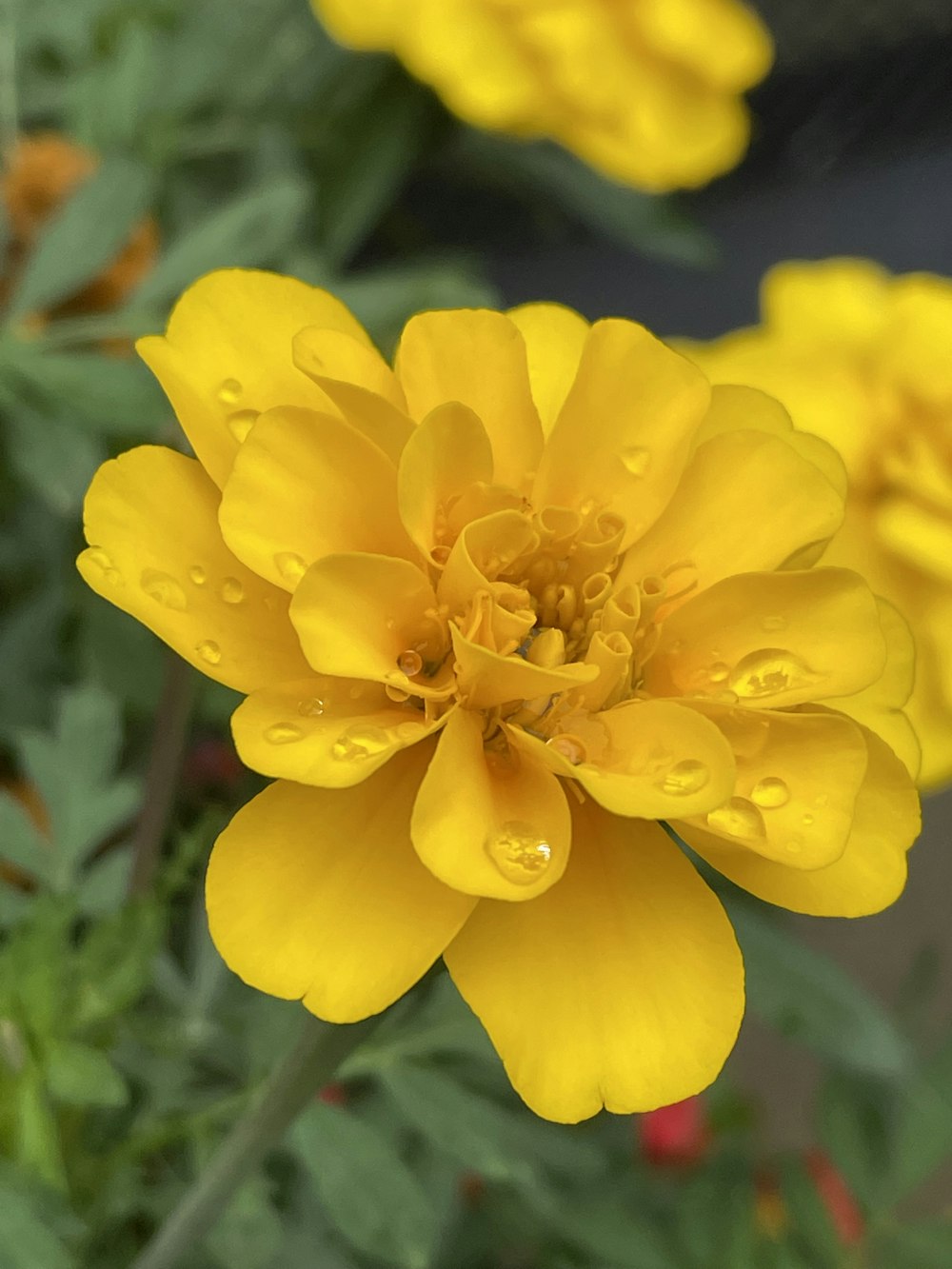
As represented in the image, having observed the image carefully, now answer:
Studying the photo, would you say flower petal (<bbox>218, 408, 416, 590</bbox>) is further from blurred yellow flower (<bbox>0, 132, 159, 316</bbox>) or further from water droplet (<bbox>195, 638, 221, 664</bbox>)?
blurred yellow flower (<bbox>0, 132, 159, 316</bbox>)

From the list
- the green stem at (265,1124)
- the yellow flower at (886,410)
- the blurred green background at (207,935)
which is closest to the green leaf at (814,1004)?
the blurred green background at (207,935)

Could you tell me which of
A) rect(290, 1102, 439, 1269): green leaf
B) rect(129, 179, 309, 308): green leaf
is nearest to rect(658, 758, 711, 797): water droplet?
rect(290, 1102, 439, 1269): green leaf

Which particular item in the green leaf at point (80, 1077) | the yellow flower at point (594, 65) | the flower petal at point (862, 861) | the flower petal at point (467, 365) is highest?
the flower petal at point (467, 365)

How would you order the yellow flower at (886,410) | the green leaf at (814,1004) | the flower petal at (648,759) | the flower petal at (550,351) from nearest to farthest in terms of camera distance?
1. the flower petal at (648,759)
2. the flower petal at (550,351)
3. the yellow flower at (886,410)
4. the green leaf at (814,1004)

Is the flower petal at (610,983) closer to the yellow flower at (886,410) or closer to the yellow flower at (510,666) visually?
the yellow flower at (510,666)

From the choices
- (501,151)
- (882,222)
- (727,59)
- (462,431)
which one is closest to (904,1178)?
(462,431)

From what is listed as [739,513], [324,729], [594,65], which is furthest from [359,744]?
[594,65]
